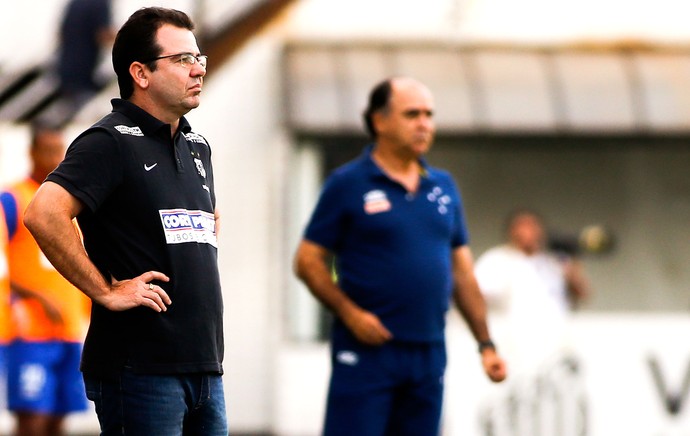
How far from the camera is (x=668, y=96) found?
42.3ft

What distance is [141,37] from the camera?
456 cm

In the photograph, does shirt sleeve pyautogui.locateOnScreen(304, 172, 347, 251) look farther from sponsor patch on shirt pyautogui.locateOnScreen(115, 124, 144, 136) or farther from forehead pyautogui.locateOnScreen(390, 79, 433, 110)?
sponsor patch on shirt pyautogui.locateOnScreen(115, 124, 144, 136)

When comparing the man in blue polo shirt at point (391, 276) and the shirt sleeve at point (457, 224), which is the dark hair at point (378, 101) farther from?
the shirt sleeve at point (457, 224)

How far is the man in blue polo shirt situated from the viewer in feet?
20.9

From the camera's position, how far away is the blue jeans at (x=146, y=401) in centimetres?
439

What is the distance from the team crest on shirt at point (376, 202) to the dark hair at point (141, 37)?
2.07 meters

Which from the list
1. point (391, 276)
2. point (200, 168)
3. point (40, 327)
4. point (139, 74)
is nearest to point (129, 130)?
point (139, 74)

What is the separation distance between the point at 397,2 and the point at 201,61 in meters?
8.97

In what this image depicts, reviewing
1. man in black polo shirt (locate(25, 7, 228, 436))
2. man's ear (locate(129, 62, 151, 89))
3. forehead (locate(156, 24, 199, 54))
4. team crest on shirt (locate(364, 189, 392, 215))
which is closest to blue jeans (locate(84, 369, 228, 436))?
man in black polo shirt (locate(25, 7, 228, 436))

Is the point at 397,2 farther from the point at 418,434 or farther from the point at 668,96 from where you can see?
the point at 418,434

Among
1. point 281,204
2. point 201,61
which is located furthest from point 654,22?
point 201,61

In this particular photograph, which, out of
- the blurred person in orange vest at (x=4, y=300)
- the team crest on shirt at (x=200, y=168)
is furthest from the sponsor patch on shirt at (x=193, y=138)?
the blurred person in orange vest at (x=4, y=300)

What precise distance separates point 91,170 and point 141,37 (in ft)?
1.49

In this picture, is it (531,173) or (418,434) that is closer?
(418,434)
